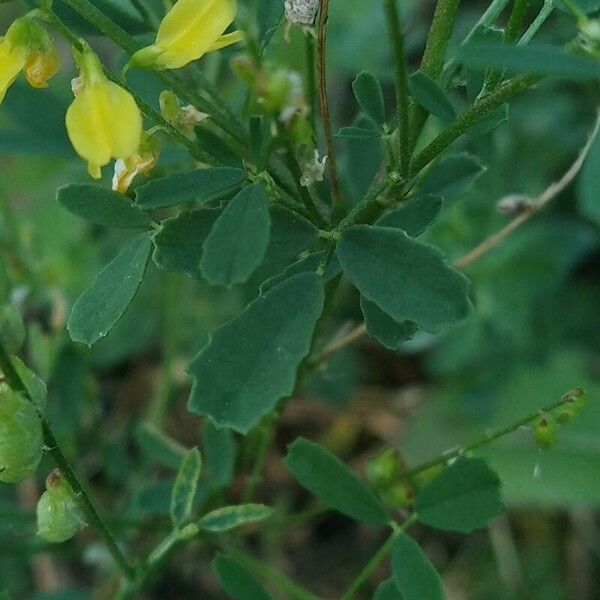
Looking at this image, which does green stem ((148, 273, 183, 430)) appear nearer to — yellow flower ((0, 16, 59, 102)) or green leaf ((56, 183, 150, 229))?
green leaf ((56, 183, 150, 229))

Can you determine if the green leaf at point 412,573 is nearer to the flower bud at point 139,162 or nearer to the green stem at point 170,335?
the flower bud at point 139,162

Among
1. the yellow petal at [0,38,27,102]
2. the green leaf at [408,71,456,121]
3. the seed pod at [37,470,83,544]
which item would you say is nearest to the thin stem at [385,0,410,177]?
the green leaf at [408,71,456,121]

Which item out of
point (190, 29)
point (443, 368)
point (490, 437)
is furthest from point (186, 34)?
point (443, 368)

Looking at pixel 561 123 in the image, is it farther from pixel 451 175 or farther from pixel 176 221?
pixel 176 221

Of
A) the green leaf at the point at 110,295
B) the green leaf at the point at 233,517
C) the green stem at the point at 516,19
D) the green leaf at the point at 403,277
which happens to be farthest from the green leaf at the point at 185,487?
the green stem at the point at 516,19

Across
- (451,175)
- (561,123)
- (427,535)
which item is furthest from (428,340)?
(451,175)
